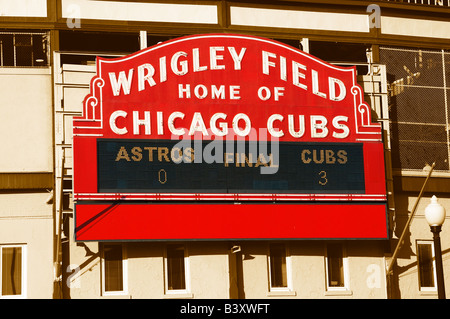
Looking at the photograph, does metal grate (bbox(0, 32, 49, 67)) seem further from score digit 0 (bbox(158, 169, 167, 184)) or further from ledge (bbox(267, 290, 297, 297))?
ledge (bbox(267, 290, 297, 297))

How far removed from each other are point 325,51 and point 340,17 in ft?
5.81

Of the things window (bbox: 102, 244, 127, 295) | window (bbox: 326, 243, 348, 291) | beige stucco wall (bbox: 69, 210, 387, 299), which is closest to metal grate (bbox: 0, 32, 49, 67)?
beige stucco wall (bbox: 69, 210, 387, 299)

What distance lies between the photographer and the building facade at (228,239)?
26516mm

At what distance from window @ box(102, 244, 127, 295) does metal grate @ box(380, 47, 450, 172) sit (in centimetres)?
910

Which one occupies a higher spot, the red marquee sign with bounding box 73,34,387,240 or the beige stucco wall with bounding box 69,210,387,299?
the red marquee sign with bounding box 73,34,387,240

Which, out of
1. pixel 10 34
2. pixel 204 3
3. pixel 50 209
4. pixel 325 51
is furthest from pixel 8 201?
pixel 325 51

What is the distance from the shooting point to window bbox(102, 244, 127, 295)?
Answer: 26.6 metres

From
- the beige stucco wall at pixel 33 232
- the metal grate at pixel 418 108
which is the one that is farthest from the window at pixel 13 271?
the metal grate at pixel 418 108

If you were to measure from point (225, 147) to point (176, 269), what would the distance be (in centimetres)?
384

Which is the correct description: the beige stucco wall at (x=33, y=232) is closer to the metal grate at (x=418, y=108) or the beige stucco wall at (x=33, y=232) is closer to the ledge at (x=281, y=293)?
the ledge at (x=281, y=293)

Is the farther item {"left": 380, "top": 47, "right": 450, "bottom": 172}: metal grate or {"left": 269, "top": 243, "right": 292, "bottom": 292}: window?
{"left": 380, "top": 47, "right": 450, "bottom": 172}: metal grate

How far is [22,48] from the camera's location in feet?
91.7

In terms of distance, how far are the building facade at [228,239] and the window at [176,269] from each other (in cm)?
3

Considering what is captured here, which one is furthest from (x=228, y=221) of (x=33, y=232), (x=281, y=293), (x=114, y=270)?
(x=33, y=232)
